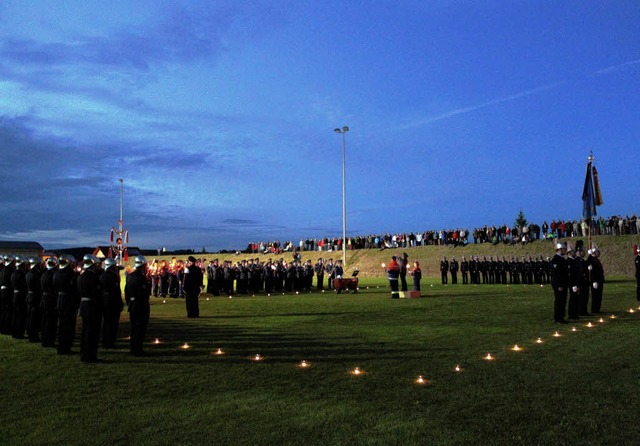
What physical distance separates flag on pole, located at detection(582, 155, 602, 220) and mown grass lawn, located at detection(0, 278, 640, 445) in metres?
13.2

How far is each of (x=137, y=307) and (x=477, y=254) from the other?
155 feet

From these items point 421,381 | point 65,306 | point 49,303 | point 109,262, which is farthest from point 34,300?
point 421,381

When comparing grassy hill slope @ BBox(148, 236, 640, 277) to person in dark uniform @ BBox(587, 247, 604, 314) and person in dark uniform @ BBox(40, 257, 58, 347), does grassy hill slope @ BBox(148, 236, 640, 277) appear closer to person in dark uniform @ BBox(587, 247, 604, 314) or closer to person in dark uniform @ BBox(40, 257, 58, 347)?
person in dark uniform @ BBox(587, 247, 604, 314)

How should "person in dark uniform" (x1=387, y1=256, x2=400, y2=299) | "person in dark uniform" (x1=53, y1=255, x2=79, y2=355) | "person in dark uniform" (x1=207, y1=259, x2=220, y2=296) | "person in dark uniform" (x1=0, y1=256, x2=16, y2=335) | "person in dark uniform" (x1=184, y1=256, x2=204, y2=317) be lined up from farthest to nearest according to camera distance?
"person in dark uniform" (x1=207, y1=259, x2=220, y2=296), "person in dark uniform" (x1=387, y1=256, x2=400, y2=299), "person in dark uniform" (x1=184, y1=256, x2=204, y2=317), "person in dark uniform" (x1=0, y1=256, x2=16, y2=335), "person in dark uniform" (x1=53, y1=255, x2=79, y2=355)

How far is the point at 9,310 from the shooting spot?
15.4 m

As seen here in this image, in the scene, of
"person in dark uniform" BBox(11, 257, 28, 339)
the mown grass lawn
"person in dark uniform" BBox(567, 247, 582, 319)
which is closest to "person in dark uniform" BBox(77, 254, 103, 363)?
the mown grass lawn

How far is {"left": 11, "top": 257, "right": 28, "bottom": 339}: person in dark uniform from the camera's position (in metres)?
14.5

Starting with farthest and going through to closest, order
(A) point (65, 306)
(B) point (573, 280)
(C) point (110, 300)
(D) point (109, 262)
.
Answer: (B) point (573, 280), (C) point (110, 300), (D) point (109, 262), (A) point (65, 306)

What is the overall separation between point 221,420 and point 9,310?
37.2ft

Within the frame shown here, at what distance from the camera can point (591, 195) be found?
2723 centimetres

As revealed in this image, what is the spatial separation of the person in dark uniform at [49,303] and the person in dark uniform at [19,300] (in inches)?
73.9

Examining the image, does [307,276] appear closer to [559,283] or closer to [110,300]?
[559,283]

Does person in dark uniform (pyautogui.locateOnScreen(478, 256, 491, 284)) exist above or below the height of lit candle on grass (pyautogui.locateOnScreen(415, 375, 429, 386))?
above

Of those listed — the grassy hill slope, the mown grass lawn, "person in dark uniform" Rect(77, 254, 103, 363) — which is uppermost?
the grassy hill slope
